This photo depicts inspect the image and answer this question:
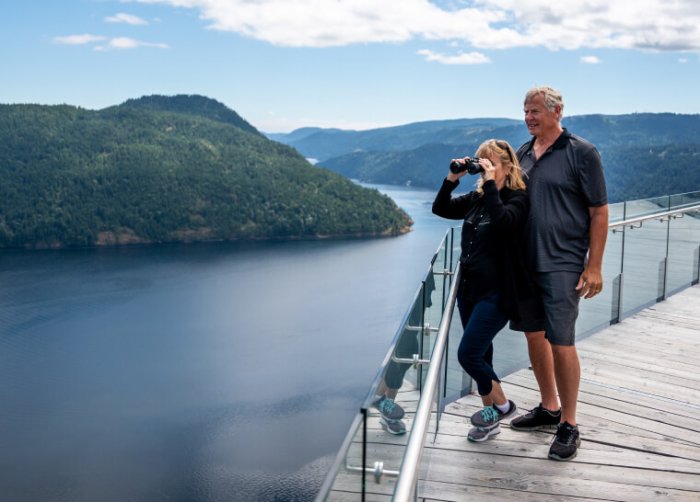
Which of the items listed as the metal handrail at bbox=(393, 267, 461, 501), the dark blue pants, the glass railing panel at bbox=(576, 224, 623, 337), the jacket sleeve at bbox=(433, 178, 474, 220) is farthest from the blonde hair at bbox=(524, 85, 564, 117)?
the glass railing panel at bbox=(576, 224, 623, 337)

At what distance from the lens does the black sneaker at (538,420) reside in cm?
278

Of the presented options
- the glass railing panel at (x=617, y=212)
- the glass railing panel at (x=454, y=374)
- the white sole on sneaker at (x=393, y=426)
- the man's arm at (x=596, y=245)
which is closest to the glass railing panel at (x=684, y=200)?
the glass railing panel at (x=617, y=212)

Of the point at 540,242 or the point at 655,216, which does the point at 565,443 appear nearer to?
the point at 540,242

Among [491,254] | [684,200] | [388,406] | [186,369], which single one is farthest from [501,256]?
[186,369]

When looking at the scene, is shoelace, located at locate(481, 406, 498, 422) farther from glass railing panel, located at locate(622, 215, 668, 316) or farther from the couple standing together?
glass railing panel, located at locate(622, 215, 668, 316)

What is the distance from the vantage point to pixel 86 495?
3080 centimetres

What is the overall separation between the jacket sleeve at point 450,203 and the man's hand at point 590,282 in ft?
1.64

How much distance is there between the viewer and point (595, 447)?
2697 millimetres

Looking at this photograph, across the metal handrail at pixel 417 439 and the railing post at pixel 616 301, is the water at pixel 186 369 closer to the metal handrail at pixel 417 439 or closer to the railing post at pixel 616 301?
the railing post at pixel 616 301

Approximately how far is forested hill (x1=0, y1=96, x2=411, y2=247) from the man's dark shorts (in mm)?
80180

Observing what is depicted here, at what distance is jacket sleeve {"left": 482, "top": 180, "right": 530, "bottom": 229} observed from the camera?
2381 mm

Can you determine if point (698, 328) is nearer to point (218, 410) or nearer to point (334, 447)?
point (334, 447)

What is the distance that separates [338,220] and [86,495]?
56.0m

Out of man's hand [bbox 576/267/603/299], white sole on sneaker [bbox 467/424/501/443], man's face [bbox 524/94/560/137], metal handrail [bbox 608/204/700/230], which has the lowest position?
white sole on sneaker [bbox 467/424/501/443]
